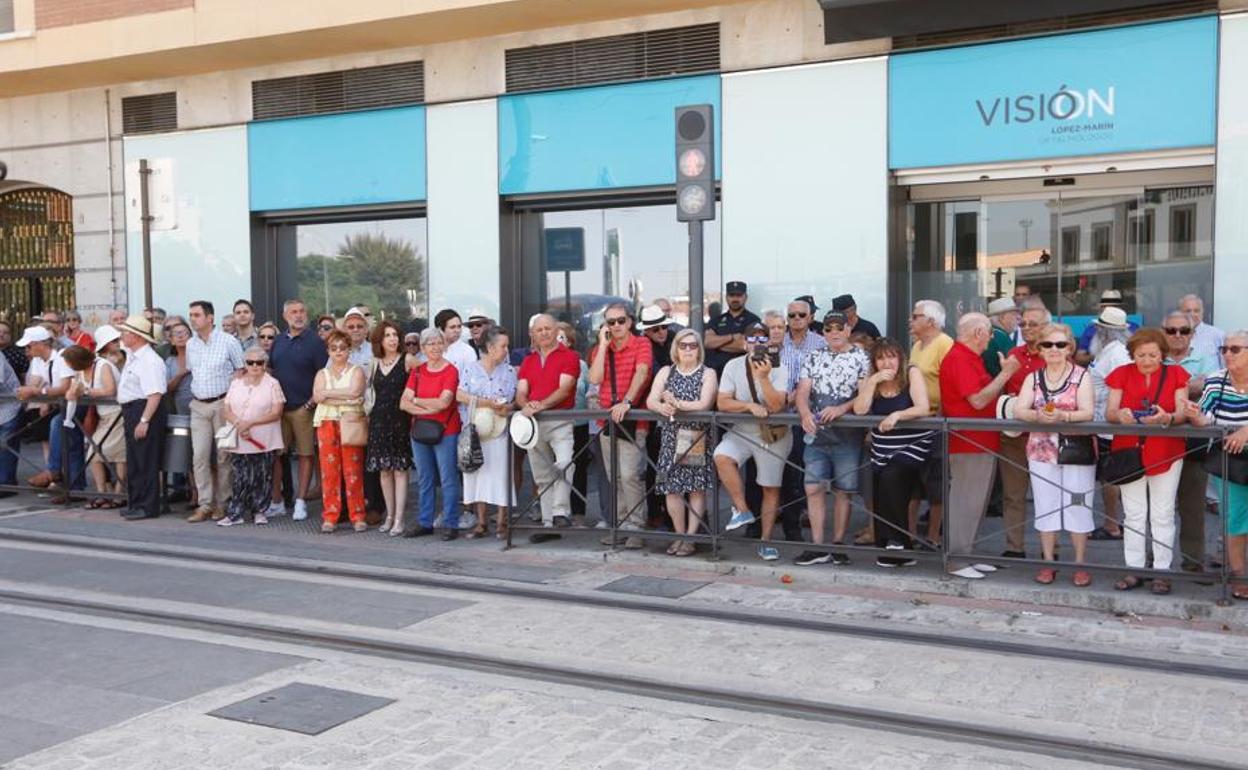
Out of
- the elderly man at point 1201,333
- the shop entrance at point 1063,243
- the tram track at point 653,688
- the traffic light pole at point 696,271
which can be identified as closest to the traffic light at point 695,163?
the traffic light pole at point 696,271

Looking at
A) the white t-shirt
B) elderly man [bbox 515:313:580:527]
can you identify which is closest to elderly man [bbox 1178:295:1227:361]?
the white t-shirt

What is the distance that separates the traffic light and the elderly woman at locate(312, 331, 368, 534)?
327cm

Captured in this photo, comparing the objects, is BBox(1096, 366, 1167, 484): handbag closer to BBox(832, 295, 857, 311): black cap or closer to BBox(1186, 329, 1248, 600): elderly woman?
BBox(1186, 329, 1248, 600): elderly woman

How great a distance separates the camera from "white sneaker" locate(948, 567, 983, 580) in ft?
27.0

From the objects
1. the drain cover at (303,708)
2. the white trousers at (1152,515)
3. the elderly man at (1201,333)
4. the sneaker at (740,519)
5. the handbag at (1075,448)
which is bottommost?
the drain cover at (303,708)

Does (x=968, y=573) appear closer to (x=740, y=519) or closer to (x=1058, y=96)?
(x=740, y=519)

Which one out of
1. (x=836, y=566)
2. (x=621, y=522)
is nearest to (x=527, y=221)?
(x=621, y=522)

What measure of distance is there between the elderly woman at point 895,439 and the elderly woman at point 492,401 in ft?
9.77

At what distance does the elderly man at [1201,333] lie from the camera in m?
10.6

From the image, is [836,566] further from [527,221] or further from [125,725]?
[527,221]

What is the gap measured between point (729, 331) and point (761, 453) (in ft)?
10.6

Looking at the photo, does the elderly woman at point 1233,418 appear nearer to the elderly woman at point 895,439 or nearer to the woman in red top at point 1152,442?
the woman in red top at point 1152,442

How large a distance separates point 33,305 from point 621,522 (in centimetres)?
1374

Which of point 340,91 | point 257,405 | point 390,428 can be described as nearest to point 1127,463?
point 390,428
